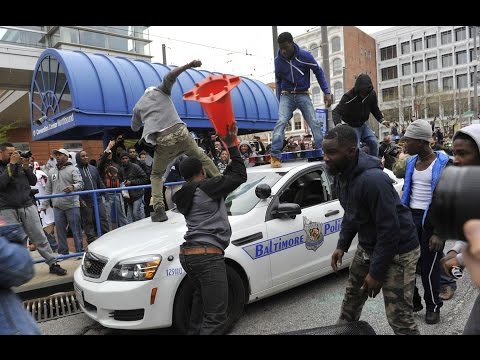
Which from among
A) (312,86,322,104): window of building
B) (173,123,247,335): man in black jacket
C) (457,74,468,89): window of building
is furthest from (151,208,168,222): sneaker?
(457,74,468,89): window of building

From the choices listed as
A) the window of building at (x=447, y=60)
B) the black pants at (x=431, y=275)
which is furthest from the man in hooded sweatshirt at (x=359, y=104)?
the window of building at (x=447, y=60)

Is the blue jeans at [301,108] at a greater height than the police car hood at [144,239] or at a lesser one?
greater

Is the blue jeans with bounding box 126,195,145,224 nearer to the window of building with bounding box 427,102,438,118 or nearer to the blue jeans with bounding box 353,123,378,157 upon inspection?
the blue jeans with bounding box 353,123,378,157

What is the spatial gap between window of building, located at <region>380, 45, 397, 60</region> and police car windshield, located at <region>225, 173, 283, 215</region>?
70.0 metres

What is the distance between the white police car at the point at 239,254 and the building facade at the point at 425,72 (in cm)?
4675

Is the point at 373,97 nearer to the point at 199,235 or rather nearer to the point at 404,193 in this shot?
the point at 404,193

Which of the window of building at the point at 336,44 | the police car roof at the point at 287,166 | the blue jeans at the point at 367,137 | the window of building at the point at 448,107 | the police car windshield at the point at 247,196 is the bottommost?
the police car windshield at the point at 247,196

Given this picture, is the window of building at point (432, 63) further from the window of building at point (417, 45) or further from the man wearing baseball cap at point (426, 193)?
the man wearing baseball cap at point (426, 193)

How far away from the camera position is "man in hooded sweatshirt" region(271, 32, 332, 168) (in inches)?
226

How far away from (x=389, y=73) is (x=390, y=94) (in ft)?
17.3

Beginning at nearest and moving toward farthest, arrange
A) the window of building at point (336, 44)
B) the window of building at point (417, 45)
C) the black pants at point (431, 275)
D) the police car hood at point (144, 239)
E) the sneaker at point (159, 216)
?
1. the police car hood at point (144, 239)
2. the black pants at point (431, 275)
3. the sneaker at point (159, 216)
4. the window of building at point (336, 44)
5. the window of building at point (417, 45)

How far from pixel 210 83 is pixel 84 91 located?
550cm

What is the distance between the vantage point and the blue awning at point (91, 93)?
329 inches

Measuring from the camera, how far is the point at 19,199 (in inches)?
221
